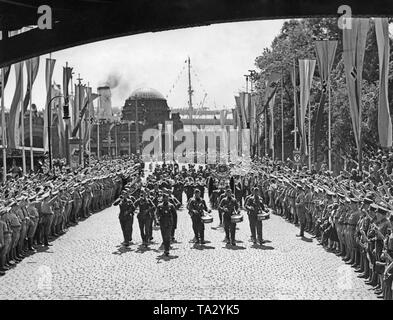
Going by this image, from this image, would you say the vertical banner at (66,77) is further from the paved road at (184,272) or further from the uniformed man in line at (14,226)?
the uniformed man in line at (14,226)

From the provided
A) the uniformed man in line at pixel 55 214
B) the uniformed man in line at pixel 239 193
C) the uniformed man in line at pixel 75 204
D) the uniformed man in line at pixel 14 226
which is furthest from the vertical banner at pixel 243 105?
the uniformed man in line at pixel 14 226

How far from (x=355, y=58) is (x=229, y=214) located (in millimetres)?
5586

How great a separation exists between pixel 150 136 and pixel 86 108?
2474 inches

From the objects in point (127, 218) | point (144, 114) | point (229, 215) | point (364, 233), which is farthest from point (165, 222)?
point (144, 114)

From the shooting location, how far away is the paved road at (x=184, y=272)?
12.7 meters

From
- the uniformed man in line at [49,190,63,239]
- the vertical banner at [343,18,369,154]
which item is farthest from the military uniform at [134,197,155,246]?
the vertical banner at [343,18,369,154]

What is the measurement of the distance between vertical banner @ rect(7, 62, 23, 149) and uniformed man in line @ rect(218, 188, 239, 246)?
8.41m

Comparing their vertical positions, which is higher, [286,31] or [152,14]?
[286,31]

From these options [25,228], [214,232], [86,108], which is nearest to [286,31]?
[86,108]

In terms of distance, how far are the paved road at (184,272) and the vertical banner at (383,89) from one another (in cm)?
313

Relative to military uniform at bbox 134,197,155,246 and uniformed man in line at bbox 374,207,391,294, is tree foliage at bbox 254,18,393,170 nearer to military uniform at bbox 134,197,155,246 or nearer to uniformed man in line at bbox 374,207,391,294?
military uniform at bbox 134,197,155,246

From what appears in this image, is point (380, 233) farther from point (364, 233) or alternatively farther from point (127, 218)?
point (127, 218)
